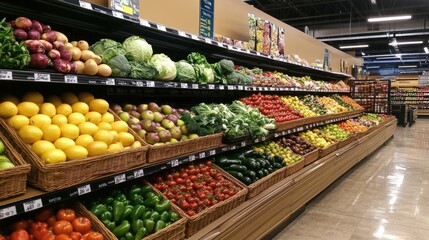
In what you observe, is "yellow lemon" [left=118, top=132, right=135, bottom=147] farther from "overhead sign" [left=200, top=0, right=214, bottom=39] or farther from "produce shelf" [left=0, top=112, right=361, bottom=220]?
"overhead sign" [left=200, top=0, right=214, bottom=39]

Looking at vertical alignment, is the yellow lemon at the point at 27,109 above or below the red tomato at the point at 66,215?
above

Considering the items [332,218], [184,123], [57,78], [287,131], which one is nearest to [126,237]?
[57,78]

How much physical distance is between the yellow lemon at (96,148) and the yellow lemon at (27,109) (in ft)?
1.25

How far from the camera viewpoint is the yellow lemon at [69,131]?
2.06 m

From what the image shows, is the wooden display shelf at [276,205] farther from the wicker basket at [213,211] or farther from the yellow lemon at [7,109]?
the yellow lemon at [7,109]

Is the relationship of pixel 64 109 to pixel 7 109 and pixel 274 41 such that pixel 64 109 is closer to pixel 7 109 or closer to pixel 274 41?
pixel 7 109

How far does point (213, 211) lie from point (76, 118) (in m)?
1.23

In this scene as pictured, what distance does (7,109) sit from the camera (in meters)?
1.93

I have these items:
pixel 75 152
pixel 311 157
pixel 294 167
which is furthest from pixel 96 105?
pixel 311 157

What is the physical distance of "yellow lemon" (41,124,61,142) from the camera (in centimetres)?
196

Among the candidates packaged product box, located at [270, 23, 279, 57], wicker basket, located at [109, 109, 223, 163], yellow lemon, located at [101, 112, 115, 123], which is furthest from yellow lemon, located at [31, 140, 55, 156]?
packaged product box, located at [270, 23, 279, 57]

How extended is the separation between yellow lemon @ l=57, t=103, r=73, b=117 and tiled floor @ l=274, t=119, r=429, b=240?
246 cm

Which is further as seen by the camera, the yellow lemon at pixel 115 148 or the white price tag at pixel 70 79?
the yellow lemon at pixel 115 148

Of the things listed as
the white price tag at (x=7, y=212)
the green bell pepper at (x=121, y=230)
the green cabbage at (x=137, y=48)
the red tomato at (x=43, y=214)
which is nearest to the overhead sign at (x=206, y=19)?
the green cabbage at (x=137, y=48)
